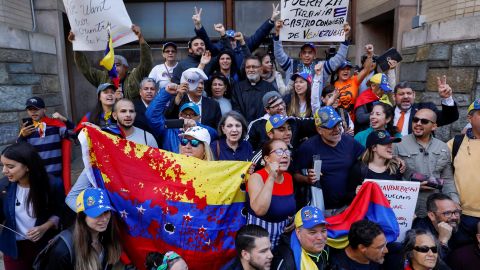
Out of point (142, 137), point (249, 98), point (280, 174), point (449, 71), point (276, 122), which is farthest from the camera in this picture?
point (449, 71)

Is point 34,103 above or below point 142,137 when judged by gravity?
above

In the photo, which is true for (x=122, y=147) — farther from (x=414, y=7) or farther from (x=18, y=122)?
(x=414, y=7)

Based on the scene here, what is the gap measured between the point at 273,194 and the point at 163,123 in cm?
155

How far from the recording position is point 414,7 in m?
7.18

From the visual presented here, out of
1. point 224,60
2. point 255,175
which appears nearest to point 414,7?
point 224,60

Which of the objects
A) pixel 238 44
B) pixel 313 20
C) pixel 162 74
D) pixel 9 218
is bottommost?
pixel 9 218

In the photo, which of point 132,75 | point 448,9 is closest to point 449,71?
point 448,9

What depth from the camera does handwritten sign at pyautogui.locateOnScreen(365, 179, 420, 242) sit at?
327cm

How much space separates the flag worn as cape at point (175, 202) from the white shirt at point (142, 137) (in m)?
0.43

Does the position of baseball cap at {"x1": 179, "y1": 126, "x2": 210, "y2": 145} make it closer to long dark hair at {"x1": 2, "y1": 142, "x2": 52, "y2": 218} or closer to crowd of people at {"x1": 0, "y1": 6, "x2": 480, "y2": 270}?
crowd of people at {"x1": 0, "y1": 6, "x2": 480, "y2": 270}

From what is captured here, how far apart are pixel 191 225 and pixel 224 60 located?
8.58 ft

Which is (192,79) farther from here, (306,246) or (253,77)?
(306,246)

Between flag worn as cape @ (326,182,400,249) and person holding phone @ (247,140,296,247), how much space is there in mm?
416

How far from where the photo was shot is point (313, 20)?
5480 millimetres
